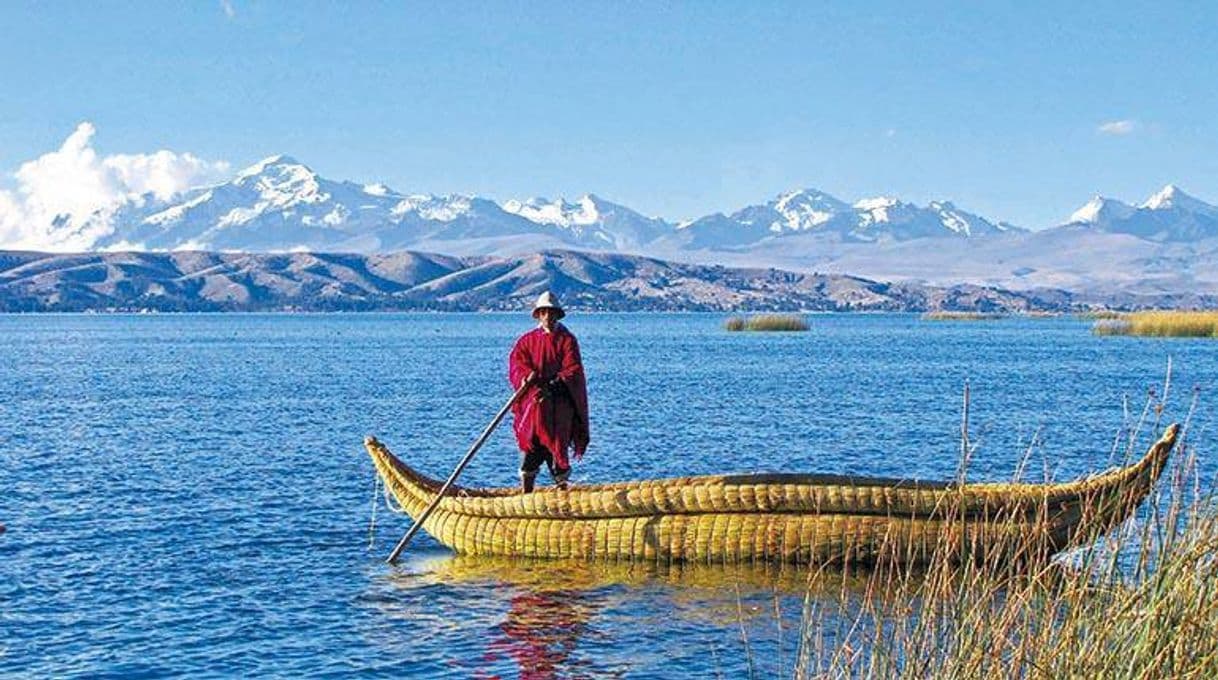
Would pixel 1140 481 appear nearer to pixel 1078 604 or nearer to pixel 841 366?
pixel 1078 604

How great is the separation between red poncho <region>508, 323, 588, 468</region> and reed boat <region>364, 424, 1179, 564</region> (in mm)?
659

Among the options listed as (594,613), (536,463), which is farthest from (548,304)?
(594,613)

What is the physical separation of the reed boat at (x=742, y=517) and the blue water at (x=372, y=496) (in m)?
0.32

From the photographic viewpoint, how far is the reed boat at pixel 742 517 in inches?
575

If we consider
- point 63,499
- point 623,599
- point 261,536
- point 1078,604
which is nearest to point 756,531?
point 623,599

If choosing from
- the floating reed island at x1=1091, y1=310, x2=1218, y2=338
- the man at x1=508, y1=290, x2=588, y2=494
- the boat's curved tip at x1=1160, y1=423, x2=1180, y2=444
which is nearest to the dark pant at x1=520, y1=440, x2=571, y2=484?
the man at x1=508, y1=290, x2=588, y2=494

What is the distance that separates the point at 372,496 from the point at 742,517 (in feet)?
29.2

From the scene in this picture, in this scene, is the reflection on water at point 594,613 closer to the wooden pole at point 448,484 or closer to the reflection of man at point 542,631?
the reflection of man at point 542,631

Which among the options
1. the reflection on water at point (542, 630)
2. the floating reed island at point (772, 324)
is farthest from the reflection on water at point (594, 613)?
the floating reed island at point (772, 324)

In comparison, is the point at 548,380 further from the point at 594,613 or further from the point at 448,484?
the point at 594,613

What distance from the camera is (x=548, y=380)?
16766 millimetres

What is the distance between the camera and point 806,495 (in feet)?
51.0

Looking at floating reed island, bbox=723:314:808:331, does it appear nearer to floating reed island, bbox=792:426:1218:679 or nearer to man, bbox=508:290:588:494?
man, bbox=508:290:588:494

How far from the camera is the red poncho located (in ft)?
55.0
